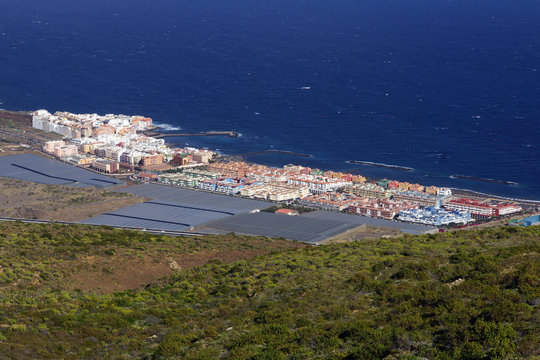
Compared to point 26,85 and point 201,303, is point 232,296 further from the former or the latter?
point 26,85

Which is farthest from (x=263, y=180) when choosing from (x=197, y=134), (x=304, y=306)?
(x=304, y=306)

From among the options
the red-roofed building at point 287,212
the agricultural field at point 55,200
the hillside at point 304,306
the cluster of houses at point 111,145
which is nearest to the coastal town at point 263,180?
the cluster of houses at point 111,145

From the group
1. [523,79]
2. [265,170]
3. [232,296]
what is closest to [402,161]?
[265,170]

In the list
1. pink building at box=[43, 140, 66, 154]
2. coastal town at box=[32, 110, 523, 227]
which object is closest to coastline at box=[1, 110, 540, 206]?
coastal town at box=[32, 110, 523, 227]

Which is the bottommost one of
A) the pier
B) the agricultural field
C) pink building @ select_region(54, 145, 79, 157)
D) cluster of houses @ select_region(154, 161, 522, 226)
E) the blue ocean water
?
the agricultural field

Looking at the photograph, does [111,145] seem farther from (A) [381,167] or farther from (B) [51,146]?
(A) [381,167]

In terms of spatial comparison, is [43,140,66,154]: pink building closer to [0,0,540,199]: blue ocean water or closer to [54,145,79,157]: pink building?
[54,145,79,157]: pink building

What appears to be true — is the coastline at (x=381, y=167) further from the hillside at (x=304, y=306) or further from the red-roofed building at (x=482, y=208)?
the hillside at (x=304, y=306)
